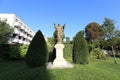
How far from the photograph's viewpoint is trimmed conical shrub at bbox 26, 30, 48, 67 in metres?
11.0

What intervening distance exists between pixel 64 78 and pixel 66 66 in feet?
7.31

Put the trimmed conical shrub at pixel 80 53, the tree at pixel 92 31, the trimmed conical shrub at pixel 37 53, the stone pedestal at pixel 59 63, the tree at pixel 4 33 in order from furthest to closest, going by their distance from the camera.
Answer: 1. the tree at pixel 92 31
2. the tree at pixel 4 33
3. the trimmed conical shrub at pixel 80 53
4. the trimmed conical shrub at pixel 37 53
5. the stone pedestal at pixel 59 63

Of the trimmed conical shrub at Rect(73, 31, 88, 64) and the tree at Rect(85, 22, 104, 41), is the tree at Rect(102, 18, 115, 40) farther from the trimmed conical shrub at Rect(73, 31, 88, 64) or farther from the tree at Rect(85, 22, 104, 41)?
the tree at Rect(85, 22, 104, 41)

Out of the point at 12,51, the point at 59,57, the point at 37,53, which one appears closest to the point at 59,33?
the point at 59,57

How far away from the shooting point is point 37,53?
11.1 meters

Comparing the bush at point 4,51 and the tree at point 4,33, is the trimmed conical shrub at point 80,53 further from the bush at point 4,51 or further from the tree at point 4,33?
the tree at point 4,33

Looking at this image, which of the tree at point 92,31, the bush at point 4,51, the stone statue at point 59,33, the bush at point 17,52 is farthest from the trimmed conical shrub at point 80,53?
the tree at point 92,31

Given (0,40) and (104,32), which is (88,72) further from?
(0,40)

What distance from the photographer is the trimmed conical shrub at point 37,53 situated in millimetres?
10992

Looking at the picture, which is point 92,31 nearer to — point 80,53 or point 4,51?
point 4,51

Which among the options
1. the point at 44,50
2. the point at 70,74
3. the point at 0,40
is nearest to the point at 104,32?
the point at 44,50

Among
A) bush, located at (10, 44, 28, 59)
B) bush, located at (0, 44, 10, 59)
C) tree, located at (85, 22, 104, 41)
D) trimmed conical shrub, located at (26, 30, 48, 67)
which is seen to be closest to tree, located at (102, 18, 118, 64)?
bush, located at (10, 44, 28, 59)

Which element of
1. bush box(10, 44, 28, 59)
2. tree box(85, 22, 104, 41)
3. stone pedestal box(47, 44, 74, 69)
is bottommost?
stone pedestal box(47, 44, 74, 69)

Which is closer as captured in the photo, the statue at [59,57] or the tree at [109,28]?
the statue at [59,57]
